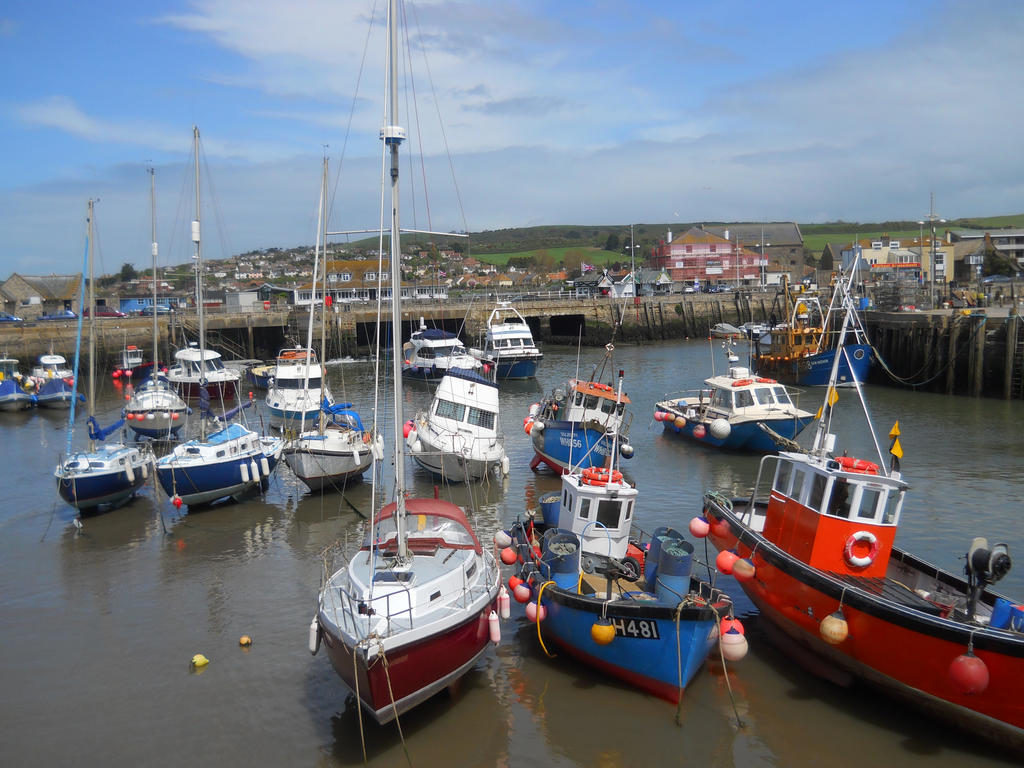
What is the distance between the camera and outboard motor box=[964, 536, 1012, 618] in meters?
9.96

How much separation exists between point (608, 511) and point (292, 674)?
5621 mm

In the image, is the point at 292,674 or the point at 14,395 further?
the point at 14,395

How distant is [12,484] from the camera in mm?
25297

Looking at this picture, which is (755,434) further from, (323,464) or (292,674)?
(292,674)

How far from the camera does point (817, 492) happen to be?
481 inches

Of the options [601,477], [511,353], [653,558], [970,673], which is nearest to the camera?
[970,673]

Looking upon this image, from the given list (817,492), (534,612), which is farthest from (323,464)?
(817,492)

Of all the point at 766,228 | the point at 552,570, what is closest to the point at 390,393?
the point at 552,570

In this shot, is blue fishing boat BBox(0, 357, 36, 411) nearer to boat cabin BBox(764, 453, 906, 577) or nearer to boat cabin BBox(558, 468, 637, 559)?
boat cabin BBox(558, 468, 637, 559)

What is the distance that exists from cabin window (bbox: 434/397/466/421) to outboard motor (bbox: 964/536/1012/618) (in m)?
15.6

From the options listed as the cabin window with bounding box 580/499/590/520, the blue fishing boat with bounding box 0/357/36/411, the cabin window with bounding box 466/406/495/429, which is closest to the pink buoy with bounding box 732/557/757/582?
the cabin window with bounding box 580/499/590/520

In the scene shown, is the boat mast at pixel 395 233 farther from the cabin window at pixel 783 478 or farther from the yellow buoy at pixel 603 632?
the cabin window at pixel 783 478

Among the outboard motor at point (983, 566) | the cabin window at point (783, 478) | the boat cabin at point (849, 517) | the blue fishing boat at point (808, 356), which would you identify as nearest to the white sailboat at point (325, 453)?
the cabin window at point (783, 478)

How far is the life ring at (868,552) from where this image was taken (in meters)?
11.7
